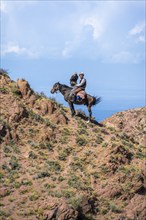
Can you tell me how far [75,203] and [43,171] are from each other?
4.11 metres

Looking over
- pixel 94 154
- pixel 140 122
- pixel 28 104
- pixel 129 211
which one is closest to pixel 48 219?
pixel 129 211

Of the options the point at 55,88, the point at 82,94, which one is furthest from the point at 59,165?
the point at 55,88

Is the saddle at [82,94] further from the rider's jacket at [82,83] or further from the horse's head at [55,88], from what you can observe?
the horse's head at [55,88]

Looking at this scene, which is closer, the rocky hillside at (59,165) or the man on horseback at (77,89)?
the rocky hillside at (59,165)

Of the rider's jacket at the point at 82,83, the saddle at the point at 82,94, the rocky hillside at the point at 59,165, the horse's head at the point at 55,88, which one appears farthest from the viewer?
the horse's head at the point at 55,88

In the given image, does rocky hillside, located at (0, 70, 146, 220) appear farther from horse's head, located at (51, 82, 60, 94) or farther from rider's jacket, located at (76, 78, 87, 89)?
A: rider's jacket, located at (76, 78, 87, 89)

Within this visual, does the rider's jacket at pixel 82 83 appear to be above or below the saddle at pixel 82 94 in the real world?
above

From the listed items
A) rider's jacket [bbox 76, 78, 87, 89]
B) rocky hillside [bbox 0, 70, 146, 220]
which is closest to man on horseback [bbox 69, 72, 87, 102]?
rider's jacket [bbox 76, 78, 87, 89]

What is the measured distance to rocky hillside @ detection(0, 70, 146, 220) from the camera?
67.8 ft

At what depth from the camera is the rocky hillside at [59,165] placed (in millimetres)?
20653

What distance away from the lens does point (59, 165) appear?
2520 centimetres

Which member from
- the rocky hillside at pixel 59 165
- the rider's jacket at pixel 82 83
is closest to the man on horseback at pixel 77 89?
the rider's jacket at pixel 82 83

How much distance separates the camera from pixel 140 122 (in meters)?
56.3

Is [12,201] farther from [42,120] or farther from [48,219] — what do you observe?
[42,120]
